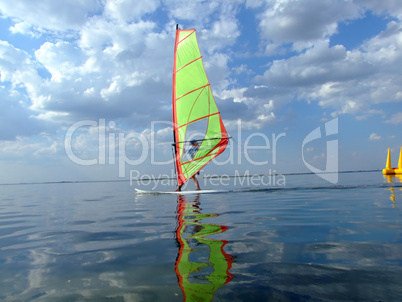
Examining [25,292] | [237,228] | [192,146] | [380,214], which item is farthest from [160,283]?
[192,146]

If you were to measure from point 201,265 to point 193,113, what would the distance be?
19257 mm

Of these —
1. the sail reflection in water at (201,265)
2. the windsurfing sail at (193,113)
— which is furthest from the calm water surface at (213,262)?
the windsurfing sail at (193,113)

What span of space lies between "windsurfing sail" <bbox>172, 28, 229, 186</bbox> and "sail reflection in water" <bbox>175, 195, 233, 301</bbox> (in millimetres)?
15503

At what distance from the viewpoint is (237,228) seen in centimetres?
799

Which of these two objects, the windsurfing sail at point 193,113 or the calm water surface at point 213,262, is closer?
the calm water surface at point 213,262

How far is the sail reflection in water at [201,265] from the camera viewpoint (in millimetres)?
3818

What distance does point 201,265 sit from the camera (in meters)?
4.78

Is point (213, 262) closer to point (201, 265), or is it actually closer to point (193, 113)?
point (201, 265)

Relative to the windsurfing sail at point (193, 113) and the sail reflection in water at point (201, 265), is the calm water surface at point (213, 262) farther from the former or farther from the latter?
the windsurfing sail at point (193, 113)

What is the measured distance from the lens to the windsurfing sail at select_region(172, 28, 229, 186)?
2311 cm

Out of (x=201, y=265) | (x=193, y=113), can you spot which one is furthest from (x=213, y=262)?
(x=193, y=113)

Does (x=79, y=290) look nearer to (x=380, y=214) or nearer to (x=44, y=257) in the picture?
(x=44, y=257)

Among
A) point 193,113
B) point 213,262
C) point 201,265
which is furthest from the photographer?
point 193,113

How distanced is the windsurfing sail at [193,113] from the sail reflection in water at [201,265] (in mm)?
15503
